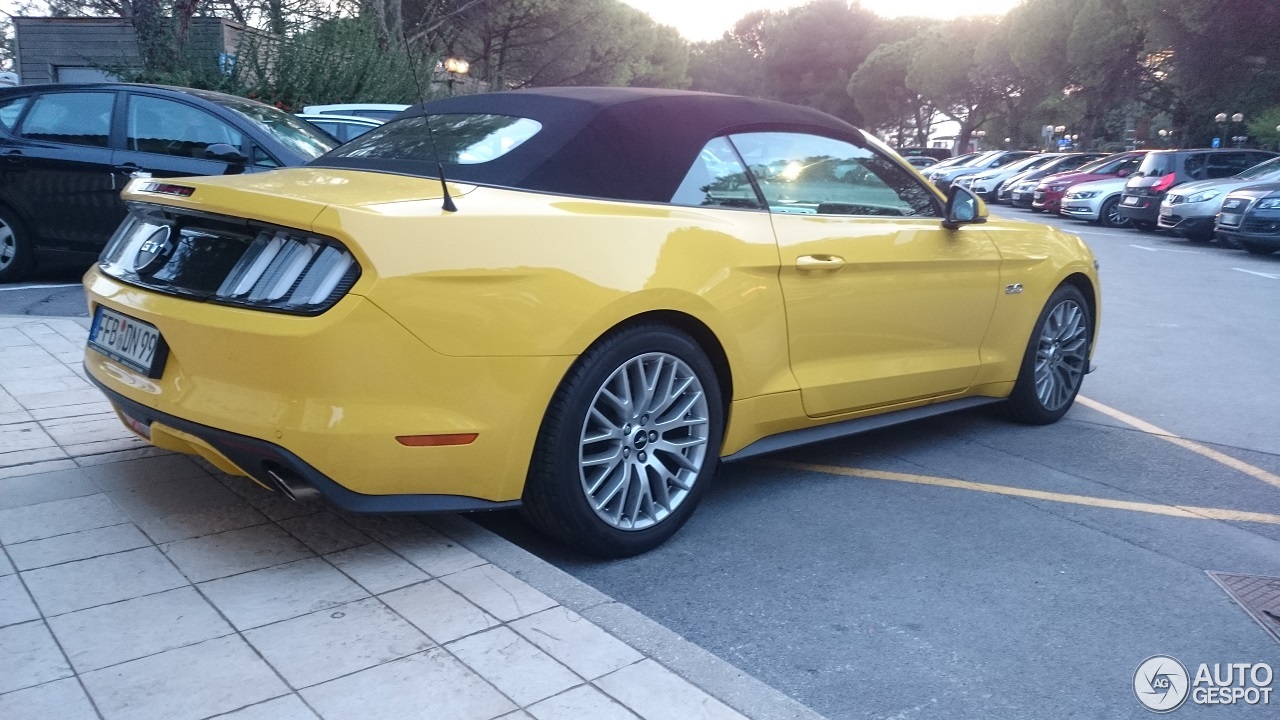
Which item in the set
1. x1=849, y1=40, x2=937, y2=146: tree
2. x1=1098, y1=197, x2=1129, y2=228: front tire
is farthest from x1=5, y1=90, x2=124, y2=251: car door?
x1=849, y1=40, x2=937, y2=146: tree

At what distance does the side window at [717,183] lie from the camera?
4.00 m

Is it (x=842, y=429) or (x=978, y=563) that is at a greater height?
(x=842, y=429)

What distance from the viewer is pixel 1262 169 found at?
18.3 m

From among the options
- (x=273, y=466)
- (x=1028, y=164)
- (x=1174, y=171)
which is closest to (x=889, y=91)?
(x=1028, y=164)

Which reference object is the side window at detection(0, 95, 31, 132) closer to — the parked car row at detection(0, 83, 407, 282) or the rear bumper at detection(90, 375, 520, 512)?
the parked car row at detection(0, 83, 407, 282)

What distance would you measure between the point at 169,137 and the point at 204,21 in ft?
46.6

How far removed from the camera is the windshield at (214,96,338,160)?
8.45 m

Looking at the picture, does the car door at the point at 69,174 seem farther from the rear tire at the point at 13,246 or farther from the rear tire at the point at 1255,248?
the rear tire at the point at 1255,248

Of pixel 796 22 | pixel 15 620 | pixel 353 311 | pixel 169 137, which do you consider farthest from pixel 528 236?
pixel 796 22

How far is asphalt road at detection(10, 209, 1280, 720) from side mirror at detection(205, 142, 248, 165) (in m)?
4.73

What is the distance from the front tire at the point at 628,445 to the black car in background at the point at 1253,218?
582 inches

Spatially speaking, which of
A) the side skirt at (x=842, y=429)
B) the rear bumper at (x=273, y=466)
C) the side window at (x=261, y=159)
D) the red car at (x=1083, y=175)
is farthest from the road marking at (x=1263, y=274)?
the rear bumper at (x=273, y=466)

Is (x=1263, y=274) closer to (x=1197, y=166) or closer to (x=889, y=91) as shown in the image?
(x=1197, y=166)

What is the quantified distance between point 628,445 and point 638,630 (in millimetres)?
765
